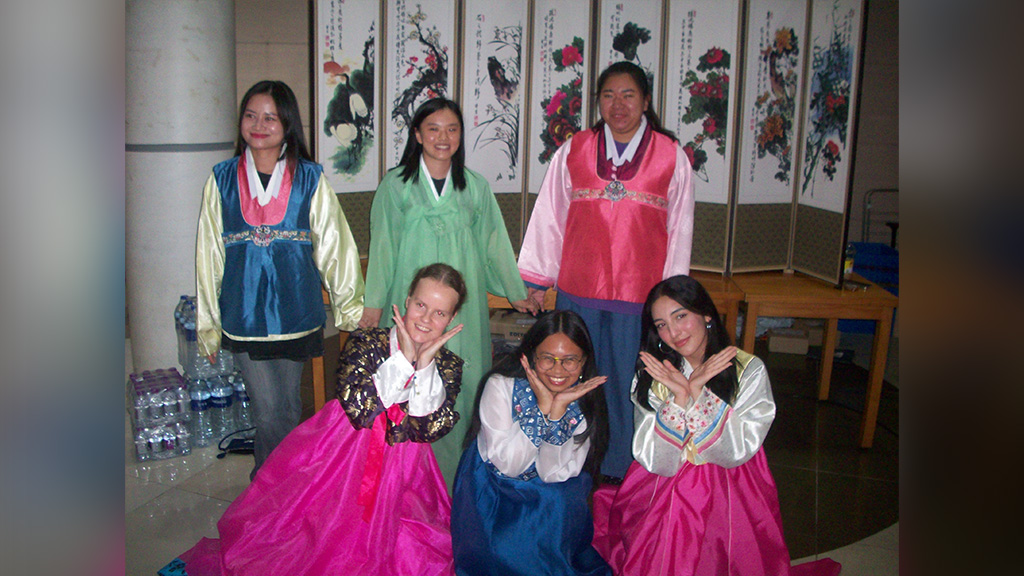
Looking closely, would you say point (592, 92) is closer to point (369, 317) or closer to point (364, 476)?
point (369, 317)

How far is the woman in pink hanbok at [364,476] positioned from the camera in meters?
2.38

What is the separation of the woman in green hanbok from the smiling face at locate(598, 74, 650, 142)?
0.54m

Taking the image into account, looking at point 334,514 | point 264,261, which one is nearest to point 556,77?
point 264,261

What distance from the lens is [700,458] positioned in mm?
2348

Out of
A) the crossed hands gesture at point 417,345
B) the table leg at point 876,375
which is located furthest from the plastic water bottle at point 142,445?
the table leg at point 876,375

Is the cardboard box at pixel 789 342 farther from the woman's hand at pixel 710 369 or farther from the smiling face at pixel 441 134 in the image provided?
the smiling face at pixel 441 134

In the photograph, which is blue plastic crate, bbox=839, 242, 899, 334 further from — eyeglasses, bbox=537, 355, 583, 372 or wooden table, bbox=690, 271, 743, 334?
eyeglasses, bbox=537, 355, 583, 372

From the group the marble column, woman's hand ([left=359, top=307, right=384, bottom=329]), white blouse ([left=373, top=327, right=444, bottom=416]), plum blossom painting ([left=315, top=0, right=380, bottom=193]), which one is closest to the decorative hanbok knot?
white blouse ([left=373, top=327, right=444, bottom=416])

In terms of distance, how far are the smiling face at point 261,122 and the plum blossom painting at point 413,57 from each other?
141 centimetres

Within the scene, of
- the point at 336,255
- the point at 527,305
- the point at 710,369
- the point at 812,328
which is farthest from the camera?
the point at 812,328

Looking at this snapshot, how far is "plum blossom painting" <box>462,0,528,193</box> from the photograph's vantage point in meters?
4.02

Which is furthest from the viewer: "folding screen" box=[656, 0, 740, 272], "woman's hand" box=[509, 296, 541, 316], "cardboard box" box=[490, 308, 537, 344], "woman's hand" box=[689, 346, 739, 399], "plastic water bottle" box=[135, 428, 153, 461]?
"cardboard box" box=[490, 308, 537, 344]

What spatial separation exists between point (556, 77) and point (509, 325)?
58.2 inches
